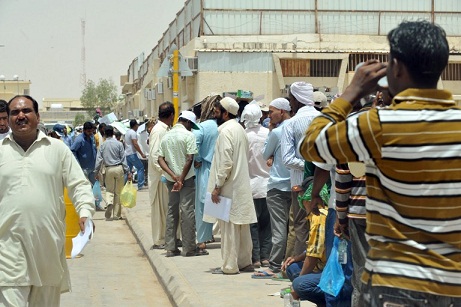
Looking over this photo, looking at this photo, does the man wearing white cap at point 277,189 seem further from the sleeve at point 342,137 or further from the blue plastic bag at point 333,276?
the sleeve at point 342,137

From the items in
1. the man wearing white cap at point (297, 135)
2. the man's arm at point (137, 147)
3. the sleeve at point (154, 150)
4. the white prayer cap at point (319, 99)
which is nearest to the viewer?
the man wearing white cap at point (297, 135)

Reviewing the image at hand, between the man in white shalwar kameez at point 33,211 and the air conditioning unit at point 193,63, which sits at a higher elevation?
the air conditioning unit at point 193,63

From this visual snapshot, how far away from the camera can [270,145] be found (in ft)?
35.3

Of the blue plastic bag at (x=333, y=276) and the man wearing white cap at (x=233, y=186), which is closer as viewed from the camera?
the blue plastic bag at (x=333, y=276)

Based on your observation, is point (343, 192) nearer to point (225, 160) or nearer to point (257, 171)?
point (225, 160)

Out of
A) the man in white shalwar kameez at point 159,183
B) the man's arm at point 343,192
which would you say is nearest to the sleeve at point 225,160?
the man in white shalwar kameez at point 159,183

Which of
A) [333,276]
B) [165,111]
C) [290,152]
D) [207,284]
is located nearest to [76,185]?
[333,276]

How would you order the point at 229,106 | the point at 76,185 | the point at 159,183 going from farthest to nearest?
the point at 159,183
the point at 229,106
the point at 76,185

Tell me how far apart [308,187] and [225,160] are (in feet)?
9.84

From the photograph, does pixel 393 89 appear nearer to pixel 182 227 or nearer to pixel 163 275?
pixel 163 275

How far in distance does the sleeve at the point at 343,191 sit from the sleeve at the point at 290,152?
3801 mm

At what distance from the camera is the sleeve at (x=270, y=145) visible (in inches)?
421

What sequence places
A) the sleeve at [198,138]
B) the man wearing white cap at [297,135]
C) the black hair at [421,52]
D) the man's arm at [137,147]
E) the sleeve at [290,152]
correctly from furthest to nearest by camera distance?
the man's arm at [137,147] < the sleeve at [198,138] < the sleeve at [290,152] < the man wearing white cap at [297,135] < the black hair at [421,52]

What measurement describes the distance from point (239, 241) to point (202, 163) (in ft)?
7.06
